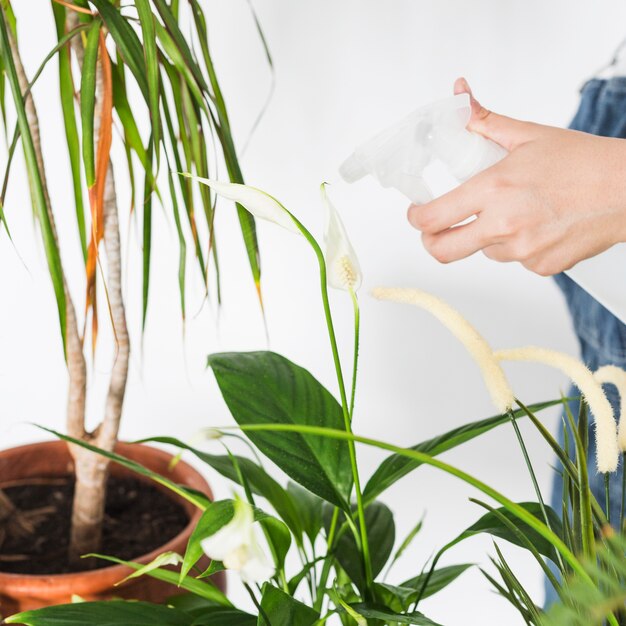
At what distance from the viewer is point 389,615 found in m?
0.56

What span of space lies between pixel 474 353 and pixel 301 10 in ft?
2.28

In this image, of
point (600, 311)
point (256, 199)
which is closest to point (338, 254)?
point (256, 199)

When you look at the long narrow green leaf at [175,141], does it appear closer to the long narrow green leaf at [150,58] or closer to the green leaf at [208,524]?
the long narrow green leaf at [150,58]

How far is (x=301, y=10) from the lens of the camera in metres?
1.06

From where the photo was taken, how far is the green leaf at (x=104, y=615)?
0.58 m

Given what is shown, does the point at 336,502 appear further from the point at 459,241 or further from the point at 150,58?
the point at 150,58

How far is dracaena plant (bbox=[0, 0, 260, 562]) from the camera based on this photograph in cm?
67

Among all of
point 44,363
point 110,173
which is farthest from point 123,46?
point 44,363

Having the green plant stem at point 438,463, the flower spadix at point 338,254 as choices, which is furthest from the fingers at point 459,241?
the green plant stem at point 438,463

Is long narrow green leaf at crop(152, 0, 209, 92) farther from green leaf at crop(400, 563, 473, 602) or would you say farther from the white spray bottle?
green leaf at crop(400, 563, 473, 602)

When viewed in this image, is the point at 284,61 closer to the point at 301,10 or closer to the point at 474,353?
the point at 301,10

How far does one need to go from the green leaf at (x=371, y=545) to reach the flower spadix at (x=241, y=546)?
0.88 ft

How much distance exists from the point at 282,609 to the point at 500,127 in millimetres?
374

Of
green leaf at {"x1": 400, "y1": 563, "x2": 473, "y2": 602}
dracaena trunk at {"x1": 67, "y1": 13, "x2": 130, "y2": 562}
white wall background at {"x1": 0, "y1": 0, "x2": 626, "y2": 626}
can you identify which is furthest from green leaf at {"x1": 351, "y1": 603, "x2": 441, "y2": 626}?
white wall background at {"x1": 0, "y1": 0, "x2": 626, "y2": 626}
